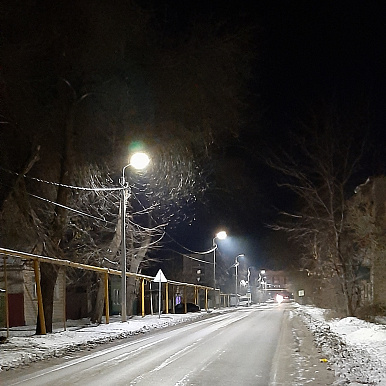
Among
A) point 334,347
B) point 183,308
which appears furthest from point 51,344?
point 183,308

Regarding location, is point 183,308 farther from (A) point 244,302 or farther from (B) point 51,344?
(A) point 244,302

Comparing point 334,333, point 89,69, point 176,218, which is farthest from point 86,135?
point 176,218

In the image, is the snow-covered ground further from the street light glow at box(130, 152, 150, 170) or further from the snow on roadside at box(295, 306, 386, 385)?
the street light glow at box(130, 152, 150, 170)

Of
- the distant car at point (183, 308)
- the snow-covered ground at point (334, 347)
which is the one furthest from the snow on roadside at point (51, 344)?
the distant car at point (183, 308)

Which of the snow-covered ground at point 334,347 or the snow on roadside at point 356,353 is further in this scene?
the snow-covered ground at point 334,347

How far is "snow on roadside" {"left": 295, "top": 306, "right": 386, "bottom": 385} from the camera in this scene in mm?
10172

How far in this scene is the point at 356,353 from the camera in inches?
530

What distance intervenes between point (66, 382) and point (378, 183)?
23.8m

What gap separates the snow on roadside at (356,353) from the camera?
10.2 meters

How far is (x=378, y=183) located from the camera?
30.3 metres

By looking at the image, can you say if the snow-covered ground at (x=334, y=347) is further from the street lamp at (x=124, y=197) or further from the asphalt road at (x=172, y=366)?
the street lamp at (x=124, y=197)

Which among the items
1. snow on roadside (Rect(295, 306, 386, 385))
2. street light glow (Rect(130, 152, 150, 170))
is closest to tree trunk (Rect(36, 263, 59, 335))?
street light glow (Rect(130, 152, 150, 170))

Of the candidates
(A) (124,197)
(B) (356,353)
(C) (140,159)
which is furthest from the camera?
(A) (124,197)

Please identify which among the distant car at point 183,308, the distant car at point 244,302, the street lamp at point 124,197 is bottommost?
the distant car at point 244,302
